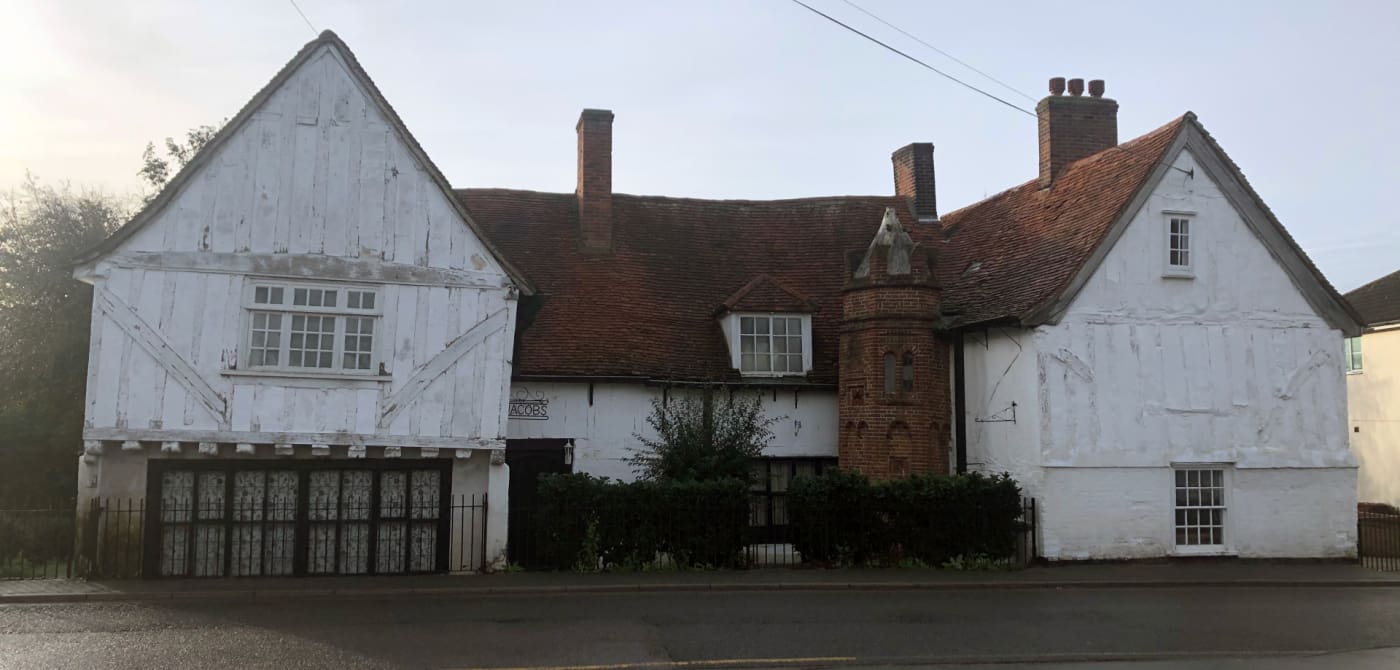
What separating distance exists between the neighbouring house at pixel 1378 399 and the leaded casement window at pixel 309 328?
2681cm

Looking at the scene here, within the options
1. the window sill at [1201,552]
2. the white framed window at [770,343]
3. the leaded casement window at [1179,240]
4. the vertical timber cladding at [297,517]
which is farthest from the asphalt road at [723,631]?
the white framed window at [770,343]

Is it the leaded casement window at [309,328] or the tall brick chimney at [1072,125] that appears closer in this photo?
the leaded casement window at [309,328]

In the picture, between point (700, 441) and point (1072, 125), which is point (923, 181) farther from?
point (700, 441)

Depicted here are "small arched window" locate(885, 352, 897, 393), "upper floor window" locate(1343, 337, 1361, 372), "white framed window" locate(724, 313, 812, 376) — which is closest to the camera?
"small arched window" locate(885, 352, 897, 393)

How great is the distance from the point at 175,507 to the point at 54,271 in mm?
12206

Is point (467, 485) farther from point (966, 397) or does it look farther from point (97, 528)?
point (966, 397)

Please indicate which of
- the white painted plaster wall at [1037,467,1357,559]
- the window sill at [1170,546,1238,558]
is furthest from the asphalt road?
the window sill at [1170,546,1238,558]

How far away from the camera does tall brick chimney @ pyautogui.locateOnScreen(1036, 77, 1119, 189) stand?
23406mm

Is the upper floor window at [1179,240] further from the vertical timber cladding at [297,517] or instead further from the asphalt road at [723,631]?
the vertical timber cladding at [297,517]

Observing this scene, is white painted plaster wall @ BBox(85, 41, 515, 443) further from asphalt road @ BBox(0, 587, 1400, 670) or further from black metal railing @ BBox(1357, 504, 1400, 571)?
black metal railing @ BBox(1357, 504, 1400, 571)

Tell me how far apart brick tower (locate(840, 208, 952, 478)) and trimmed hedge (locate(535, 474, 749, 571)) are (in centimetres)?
377

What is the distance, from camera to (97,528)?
16.2 metres

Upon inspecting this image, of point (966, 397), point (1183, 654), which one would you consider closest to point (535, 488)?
point (966, 397)

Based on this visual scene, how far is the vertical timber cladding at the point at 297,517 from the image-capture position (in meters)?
16.8
